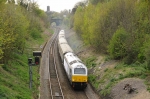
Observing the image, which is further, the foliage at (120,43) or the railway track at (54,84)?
the foliage at (120,43)

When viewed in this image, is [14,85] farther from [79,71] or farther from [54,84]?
[79,71]

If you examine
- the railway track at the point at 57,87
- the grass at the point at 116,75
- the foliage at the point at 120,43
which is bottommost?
the railway track at the point at 57,87

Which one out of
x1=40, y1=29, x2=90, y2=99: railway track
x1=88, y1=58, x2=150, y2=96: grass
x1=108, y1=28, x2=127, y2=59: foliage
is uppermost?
x1=108, y1=28, x2=127, y2=59: foliage

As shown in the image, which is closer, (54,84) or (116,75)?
(116,75)

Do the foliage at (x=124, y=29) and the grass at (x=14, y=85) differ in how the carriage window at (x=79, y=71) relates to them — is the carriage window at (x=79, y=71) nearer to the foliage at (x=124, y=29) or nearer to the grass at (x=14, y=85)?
the grass at (x=14, y=85)

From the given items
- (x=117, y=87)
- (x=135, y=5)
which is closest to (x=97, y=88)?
(x=117, y=87)

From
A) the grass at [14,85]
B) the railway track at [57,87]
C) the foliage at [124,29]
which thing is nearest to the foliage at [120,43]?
the foliage at [124,29]

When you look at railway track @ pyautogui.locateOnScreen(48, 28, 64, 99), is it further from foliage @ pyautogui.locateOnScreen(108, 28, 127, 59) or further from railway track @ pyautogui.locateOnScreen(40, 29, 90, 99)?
foliage @ pyautogui.locateOnScreen(108, 28, 127, 59)

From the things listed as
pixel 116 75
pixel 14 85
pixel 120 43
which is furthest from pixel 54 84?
pixel 120 43

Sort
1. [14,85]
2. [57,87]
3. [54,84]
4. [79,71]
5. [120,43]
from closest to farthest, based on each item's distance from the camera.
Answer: [14,85] → [79,71] → [57,87] → [54,84] → [120,43]

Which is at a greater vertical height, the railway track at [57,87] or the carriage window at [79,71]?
the carriage window at [79,71]

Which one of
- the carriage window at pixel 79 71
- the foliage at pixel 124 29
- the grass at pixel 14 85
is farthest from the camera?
the foliage at pixel 124 29

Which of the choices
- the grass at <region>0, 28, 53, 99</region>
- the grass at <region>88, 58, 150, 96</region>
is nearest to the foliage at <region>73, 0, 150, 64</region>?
the grass at <region>88, 58, 150, 96</region>

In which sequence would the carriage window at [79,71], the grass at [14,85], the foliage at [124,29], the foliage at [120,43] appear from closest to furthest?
1. the grass at [14,85]
2. the carriage window at [79,71]
3. the foliage at [124,29]
4. the foliage at [120,43]
